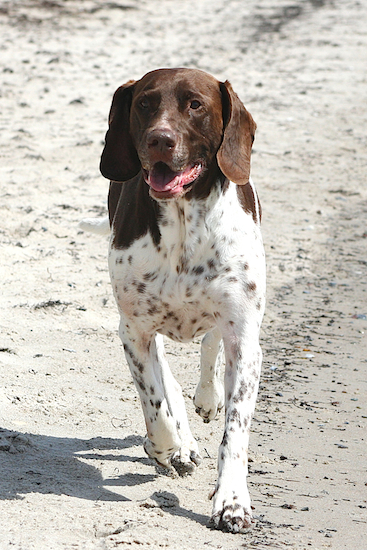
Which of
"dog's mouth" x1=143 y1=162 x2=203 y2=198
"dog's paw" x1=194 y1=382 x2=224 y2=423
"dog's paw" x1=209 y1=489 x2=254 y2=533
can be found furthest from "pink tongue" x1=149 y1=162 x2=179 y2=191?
"dog's paw" x1=194 y1=382 x2=224 y2=423

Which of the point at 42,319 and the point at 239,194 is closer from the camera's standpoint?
the point at 239,194

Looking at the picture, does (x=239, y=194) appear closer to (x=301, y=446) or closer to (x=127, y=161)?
(x=127, y=161)

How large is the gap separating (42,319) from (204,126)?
7.62 feet

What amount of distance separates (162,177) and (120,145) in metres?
0.41

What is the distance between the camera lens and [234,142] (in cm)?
378

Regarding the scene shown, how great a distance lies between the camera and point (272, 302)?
632cm

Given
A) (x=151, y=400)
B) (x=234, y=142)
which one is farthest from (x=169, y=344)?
(x=234, y=142)

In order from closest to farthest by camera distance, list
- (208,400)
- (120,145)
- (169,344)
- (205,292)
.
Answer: (205,292), (120,145), (208,400), (169,344)

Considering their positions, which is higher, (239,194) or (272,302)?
(239,194)

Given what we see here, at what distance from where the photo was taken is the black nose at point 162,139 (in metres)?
3.46

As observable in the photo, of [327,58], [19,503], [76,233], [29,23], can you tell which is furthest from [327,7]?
[19,503]

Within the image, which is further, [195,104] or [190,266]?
[190,266]

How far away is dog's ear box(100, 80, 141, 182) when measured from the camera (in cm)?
393

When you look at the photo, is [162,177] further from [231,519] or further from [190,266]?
[231,519]
